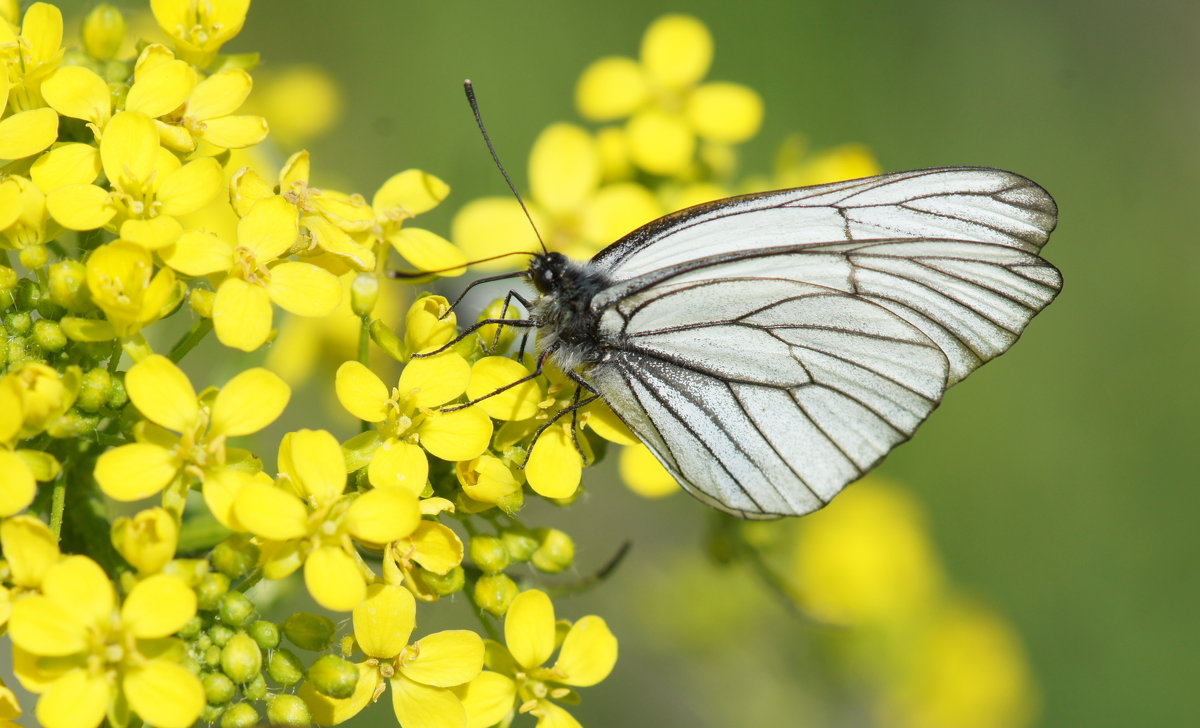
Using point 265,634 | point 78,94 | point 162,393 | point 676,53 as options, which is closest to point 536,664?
point 265,634

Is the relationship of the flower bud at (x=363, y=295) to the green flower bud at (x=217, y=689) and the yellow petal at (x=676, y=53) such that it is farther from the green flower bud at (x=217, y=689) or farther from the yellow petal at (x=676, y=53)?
the yellow petal at (x=676, y=53)

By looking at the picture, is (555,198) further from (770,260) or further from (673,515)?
(673,515)

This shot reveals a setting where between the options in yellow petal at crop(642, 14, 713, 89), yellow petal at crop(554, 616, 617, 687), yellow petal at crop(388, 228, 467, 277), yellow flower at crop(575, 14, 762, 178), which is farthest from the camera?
yellow petal at crop(642, 14, 713, 89)

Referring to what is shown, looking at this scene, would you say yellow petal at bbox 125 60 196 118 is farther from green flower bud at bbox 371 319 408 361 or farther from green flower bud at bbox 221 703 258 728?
green flower bud at bbox 221 703 258 728

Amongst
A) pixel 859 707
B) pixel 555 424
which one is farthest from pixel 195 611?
pixel 859 707

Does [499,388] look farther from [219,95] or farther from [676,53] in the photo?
[676,53]

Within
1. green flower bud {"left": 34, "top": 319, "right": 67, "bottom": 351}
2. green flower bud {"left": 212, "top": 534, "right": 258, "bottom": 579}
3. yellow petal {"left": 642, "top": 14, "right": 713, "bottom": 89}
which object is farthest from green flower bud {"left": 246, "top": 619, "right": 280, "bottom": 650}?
yellow petal {"left": 642, "top": 14, "right": 713, "bottom": 89}
